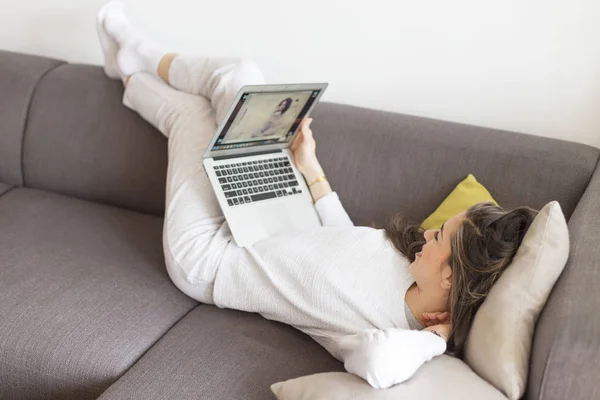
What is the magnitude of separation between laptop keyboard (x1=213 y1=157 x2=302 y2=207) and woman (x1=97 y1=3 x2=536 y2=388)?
2.1 inches

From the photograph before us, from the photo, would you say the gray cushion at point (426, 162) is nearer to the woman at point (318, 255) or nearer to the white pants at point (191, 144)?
the woman at point (318, 255)

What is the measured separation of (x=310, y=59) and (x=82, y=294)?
3.24ft

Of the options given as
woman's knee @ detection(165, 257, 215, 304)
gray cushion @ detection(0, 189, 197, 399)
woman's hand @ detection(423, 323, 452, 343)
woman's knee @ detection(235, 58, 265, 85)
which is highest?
woman's knee @ detection(235, 58, 265, 85)

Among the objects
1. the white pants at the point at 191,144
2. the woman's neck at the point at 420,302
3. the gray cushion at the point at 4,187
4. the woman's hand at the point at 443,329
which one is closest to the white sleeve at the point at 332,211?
the white pants at the point at 191,144

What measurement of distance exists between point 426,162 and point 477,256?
50cm

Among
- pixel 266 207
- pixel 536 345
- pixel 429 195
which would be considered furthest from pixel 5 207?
pixel 536 345

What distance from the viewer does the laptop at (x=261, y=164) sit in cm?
168

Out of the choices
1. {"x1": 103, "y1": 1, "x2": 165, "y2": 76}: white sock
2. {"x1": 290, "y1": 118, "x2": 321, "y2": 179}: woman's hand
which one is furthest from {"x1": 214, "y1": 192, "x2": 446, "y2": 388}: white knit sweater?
{"x1": 103, "y1": 1, "x2": 165, "y2": 76}: white sock

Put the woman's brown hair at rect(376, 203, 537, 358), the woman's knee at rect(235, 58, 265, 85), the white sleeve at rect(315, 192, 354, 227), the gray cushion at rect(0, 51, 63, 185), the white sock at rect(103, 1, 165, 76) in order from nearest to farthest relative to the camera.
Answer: the woman's brown hair at rect(376, 203, 537, 358) < the white sleeve at rect(315, 192, 354, 227) < the woman's knee at rect(235, 58, 265, 85) < the white sock at rect(103, 1, 165, 76) < the gray cushion at rect(0, 51, 63, 185)

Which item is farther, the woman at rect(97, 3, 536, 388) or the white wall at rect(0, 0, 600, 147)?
the white wall at rect(0, 0, 600, 147)

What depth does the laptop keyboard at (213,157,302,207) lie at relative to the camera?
1.72 m

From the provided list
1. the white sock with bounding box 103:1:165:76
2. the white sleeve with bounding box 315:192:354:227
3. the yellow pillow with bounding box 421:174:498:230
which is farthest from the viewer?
the white sock with bounding box 103:1:165:76

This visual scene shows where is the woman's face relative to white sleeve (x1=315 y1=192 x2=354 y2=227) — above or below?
above

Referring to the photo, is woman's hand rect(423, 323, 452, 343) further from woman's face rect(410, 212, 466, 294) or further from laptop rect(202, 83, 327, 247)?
laptop rect(202, 83, 327, 247)
